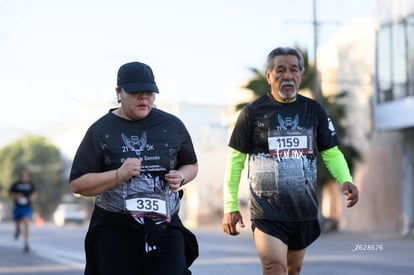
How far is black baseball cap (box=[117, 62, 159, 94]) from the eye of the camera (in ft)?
17.5

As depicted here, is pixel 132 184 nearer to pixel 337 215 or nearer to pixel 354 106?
pixel 354 106

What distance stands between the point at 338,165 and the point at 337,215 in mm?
39787

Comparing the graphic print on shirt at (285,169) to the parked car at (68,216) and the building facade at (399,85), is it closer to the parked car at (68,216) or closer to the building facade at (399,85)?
the building facade at (399,85)

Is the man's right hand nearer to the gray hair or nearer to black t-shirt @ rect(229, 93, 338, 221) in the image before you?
black t-shirt @ rect(229, 93, 338, 221)

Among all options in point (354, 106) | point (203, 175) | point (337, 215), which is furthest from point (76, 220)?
point (354, 106)

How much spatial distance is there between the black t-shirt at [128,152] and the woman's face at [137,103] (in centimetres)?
9

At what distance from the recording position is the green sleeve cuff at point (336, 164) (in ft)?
22.0

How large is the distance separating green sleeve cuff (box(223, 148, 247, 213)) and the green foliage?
9915cm

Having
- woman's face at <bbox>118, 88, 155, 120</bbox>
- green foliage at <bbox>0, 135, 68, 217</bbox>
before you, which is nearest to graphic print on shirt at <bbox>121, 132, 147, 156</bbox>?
woman's face at <bbox>118, 88, 155, 120</bbox>

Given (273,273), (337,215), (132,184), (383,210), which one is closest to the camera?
(132,184)

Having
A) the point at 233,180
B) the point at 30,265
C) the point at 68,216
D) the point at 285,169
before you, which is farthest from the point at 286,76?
the point at 68,216

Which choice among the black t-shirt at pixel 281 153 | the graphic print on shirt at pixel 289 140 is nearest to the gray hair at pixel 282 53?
the black t-shirt at pixel 281 153

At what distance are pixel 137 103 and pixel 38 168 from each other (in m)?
105

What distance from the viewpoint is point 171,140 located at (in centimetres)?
550
